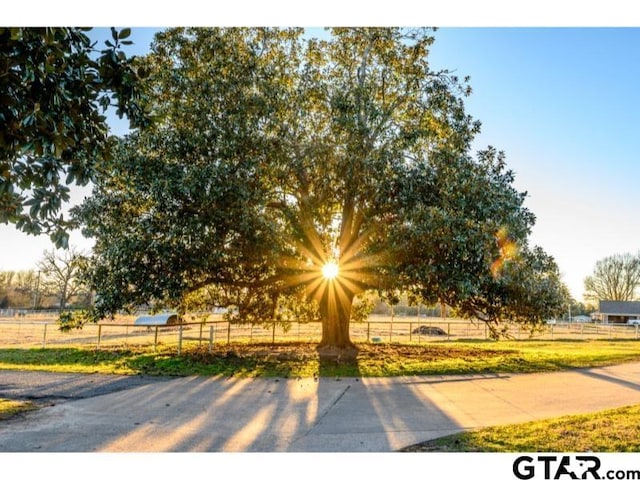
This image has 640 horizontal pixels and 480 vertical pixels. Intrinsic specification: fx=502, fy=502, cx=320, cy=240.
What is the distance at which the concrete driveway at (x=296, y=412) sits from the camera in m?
5.52

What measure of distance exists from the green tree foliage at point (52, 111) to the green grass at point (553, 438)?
438 centimetres

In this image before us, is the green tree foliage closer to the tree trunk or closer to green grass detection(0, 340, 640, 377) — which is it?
green grass detection(0, 340, 640, 377)

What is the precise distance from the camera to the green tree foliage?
4055 millimetres

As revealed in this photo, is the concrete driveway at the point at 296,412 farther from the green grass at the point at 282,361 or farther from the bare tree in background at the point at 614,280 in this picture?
the bare tree in background at the point at 614,280

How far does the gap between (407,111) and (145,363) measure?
9358 mm

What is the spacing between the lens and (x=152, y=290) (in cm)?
1023

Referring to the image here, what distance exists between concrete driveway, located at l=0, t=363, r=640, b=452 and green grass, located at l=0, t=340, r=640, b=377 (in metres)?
0.93

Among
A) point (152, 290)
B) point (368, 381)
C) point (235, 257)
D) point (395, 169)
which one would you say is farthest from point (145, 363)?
point (395, 169)

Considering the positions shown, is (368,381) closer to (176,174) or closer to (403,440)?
(403,440)

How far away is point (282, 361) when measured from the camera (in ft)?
39.9

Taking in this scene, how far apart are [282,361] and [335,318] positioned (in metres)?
2.55

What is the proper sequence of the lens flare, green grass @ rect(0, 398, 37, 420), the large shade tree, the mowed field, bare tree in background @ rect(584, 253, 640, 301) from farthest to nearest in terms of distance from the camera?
bare tree in background @ rect(584, 253, 640, 301)
the mowed field
the lens flare
the large shade tree
green grass @ rect(0, 398, 37, 420)

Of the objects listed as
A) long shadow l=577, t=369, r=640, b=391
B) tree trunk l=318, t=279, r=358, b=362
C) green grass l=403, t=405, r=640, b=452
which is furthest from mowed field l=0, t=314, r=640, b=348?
green grass l=403, t=405, r=640, b=452

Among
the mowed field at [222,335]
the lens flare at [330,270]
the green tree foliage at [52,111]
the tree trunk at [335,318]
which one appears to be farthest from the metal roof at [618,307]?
the green tree foliage at [52,111]
